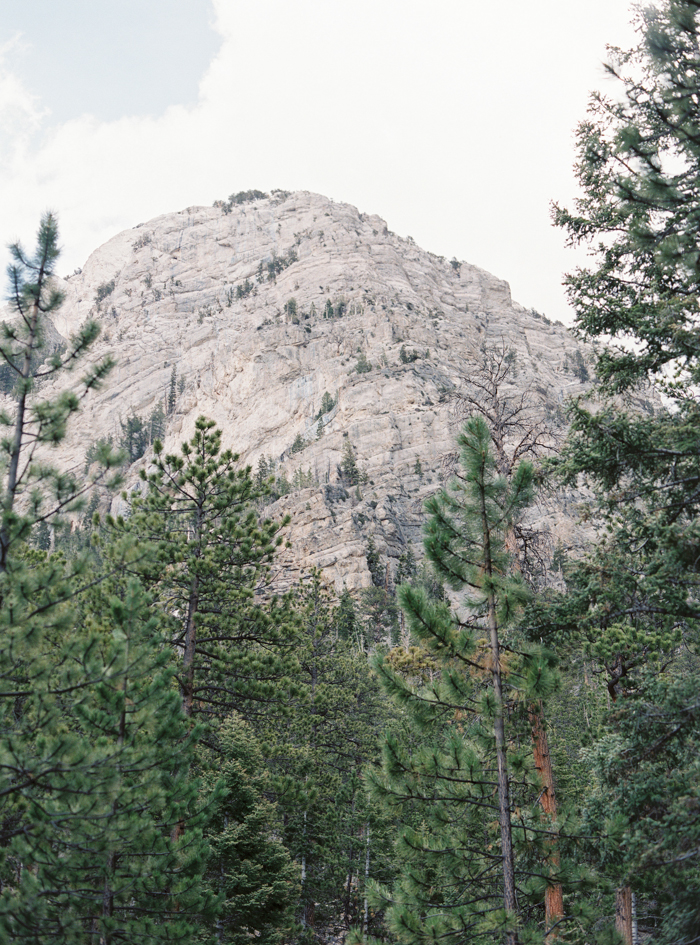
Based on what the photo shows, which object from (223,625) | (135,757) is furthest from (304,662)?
(135,757)

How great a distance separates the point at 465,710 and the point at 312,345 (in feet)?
334

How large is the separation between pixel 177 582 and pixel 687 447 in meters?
8.65

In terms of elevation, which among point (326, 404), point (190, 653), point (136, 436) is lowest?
point (190, 653)

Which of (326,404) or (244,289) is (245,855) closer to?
(326,404)

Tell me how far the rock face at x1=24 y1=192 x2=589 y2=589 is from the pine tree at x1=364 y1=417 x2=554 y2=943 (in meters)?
55.2

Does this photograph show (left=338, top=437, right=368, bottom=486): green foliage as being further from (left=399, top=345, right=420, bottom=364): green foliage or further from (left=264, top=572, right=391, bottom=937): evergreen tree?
(left=264, top=572, right=391, bottom=937): evergreen tree

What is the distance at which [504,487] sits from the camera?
6.43 m

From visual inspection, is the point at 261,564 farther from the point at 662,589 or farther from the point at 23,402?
the point at 662,589

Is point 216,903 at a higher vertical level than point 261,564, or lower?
lower

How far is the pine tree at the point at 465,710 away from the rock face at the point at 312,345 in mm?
55154

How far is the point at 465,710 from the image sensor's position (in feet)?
20.5

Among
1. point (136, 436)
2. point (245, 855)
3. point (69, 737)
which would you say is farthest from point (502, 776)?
point (136, 436)

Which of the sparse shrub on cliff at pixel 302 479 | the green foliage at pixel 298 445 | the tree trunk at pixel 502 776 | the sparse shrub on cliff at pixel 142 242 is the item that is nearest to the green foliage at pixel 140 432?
the green foliage at pixel 298 445

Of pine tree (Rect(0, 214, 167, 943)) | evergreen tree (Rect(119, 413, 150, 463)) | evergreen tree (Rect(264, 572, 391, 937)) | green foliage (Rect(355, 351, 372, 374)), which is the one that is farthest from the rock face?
pine tree (Rect(0, 214, 167, 943))
